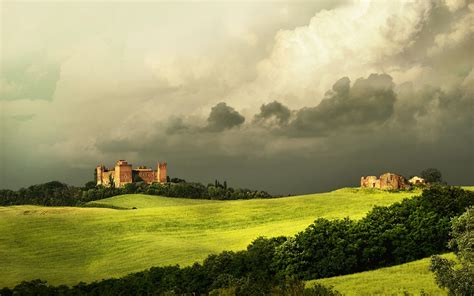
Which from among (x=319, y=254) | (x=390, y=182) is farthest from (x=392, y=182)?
(x=319, y=254)

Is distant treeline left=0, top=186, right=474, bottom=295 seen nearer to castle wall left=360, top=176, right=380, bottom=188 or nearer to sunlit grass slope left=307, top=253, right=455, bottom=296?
sunlit grass slope left=307, top=253, right=455, bottom=296

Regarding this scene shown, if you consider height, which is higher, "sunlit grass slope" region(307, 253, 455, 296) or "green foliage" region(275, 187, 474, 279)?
"green foliage" region(275, 187, 474, 279)

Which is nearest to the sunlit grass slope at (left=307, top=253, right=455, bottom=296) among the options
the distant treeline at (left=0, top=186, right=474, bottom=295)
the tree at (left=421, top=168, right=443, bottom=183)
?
the distant treeline at (left=0, top=186, right=474, bottom=295)

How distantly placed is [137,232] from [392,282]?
64.9 meters

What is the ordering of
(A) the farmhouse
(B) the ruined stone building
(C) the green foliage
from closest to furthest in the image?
(C) the green foliage < (B) the ruined stone building < (A) the farmhouse

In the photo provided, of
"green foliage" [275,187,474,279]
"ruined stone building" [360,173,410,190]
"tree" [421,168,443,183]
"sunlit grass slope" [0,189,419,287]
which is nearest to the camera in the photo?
"green foliage" [275,187,474,279]

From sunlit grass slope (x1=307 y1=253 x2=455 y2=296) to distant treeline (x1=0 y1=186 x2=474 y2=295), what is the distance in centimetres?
388

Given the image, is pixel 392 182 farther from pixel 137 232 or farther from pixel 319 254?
pixel 319 254

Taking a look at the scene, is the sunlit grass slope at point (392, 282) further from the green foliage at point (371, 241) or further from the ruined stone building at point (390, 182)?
the ruined stone building at point (390, 182)

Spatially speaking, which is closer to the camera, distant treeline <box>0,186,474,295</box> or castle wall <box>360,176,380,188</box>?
distant treeline <box>0,186,474,295</box>

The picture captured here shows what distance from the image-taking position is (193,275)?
55812 mm

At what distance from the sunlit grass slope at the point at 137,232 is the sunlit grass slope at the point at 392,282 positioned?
94.2 ft

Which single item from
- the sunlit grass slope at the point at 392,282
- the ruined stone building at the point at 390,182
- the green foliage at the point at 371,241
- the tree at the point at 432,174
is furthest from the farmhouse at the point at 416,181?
the sunlit grass slope at the point at 392,282

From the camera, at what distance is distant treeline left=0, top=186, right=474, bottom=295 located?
56.0m
